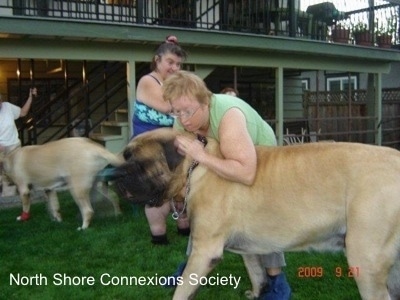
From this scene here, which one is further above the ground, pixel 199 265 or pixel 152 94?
pixel 152 94

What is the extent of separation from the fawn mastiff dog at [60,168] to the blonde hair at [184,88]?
3.26 metres

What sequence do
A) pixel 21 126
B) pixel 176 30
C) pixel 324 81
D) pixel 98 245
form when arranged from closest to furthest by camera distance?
pixel 98 245, pixel 176 30, pixel 21 126, pixel 324 81

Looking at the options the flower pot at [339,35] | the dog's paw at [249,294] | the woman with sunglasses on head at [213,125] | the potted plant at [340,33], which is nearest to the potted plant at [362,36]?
the potted plant at [340,33]

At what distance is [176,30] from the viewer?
325 inches

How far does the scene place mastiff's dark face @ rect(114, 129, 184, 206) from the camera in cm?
232

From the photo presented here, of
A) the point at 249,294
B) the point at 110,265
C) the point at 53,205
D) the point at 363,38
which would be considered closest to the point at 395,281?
the point at 249,294

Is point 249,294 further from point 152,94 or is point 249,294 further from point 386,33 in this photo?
point 386,33

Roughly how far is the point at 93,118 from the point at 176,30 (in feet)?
13.3

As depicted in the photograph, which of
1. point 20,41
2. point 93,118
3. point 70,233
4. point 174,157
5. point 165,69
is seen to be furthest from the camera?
point 93,118

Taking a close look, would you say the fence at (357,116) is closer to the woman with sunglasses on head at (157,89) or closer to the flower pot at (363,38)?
the flower pot at (363,38)

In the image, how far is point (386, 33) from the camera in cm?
1273

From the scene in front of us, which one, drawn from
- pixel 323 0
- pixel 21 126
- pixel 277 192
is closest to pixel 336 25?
pixel 323 0

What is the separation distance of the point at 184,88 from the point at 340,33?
33.7 feet

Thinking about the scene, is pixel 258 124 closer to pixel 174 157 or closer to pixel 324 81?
pixel 174 157
